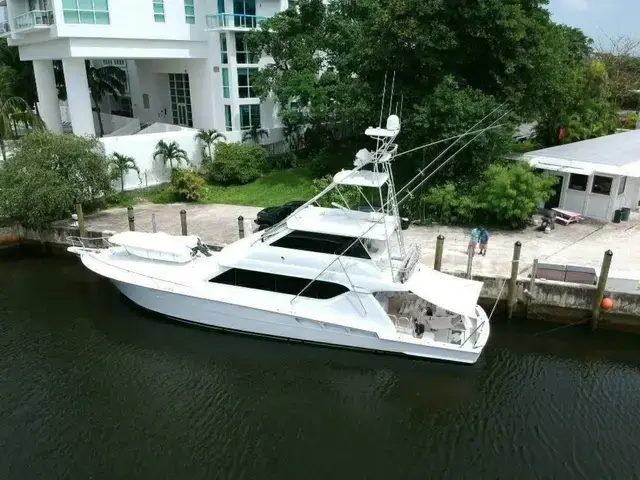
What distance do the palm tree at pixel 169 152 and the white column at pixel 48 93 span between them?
8.87 meters

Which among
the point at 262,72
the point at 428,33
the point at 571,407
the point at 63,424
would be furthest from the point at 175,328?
the point at 262,72

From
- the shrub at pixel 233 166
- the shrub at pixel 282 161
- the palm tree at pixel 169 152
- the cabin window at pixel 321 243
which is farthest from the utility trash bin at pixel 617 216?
the palm tree at pixel 169 152

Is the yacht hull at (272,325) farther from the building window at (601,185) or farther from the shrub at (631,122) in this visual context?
the shrub at (631,122)

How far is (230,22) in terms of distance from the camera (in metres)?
27.7

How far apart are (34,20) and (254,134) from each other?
11896mm

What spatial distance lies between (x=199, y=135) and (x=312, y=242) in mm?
15403

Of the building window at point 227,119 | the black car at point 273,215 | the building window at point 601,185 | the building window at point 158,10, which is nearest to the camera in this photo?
the black car at point 273,215

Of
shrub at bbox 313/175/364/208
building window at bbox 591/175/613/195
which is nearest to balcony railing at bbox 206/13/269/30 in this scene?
shrub at bbox 313/175/364/208

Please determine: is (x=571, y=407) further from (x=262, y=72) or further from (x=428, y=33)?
(x=262, y=72)

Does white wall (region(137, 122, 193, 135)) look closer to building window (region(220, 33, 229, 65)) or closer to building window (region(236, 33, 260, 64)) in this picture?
building window (region(220, 33, 229, 65))

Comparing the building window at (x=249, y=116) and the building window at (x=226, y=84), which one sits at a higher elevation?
the building window at (x=226, y=84)

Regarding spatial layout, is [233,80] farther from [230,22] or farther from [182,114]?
[182,114]

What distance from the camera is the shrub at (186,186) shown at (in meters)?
23.7

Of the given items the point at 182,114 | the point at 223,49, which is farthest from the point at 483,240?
the point at 182,114
